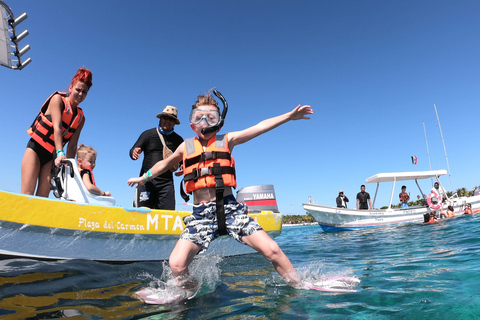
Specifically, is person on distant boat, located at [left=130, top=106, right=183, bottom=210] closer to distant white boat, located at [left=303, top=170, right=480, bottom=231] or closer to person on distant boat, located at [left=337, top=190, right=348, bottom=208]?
distant white boat, located at [left=303, top=170, right=480, bottom=231]

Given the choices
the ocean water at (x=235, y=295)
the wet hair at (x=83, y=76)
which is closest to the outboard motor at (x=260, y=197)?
the ocean water at (x=235, y=295)

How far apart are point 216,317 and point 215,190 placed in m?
1.09

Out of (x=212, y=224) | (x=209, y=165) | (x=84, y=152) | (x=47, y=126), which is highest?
(x=47, y=126)

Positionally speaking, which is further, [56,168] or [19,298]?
[56,168]

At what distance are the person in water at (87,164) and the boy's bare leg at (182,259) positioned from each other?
2.45 meters

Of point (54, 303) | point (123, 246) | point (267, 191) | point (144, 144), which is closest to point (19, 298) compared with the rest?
point (54, 303)

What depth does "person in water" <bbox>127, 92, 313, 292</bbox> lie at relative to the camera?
8.59ft

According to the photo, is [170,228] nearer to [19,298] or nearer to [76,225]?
[76,225]

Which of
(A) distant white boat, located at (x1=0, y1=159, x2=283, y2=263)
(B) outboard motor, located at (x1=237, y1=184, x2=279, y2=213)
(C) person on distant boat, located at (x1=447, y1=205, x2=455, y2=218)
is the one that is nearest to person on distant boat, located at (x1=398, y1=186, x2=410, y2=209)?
(C) person on distant boat, located at (x1=447, y1=205, x2=455, y2=218)

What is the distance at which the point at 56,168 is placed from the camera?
3947 millimetres

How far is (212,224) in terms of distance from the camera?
274 cm

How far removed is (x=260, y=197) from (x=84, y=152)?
13.9ft

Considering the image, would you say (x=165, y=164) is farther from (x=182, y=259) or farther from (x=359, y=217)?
(x=359, y=217)

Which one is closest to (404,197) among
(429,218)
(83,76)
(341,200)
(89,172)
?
(429,218)
